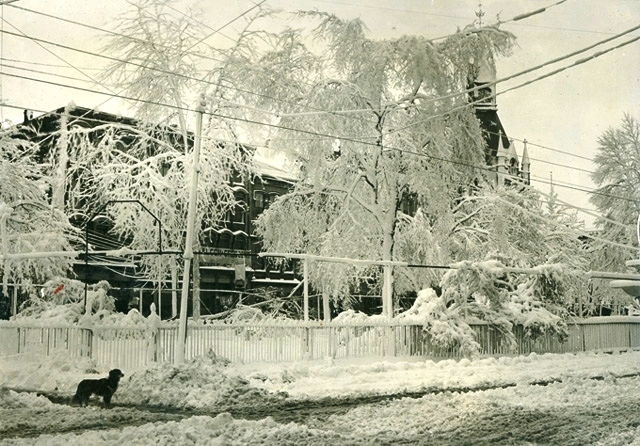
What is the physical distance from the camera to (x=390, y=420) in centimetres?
766

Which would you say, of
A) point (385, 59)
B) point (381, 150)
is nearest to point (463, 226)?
point (381, 150)

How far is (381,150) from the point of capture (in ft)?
42.7

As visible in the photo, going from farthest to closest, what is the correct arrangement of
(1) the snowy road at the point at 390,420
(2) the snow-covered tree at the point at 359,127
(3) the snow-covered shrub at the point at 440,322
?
(3) the snow-covered shrub at the point at 440,322 < (2) the snow-covered tree at the point at 359,127 < (1) the snowy road at the point at 390,420

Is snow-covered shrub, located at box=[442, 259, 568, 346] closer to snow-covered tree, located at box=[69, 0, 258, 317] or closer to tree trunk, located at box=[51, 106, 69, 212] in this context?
snow-covered tree, located at box=[69, 0, 258, 317]

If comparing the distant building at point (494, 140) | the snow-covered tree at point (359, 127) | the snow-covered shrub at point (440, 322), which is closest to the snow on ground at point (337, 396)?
the snow-covered shrub at point (440, 322)

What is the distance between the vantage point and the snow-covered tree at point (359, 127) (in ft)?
38.9

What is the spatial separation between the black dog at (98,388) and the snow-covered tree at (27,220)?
2.58m

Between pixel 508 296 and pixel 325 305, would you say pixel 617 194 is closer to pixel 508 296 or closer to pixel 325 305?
pixel 508 296

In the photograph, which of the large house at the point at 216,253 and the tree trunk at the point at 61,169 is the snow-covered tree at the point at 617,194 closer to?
the large house at the point at 216,253

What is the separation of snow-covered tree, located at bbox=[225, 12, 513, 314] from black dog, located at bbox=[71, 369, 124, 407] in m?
5.07

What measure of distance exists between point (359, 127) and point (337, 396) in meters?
5.05

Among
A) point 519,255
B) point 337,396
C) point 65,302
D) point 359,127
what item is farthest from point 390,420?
point 519,255

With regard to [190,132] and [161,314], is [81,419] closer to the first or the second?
[161,314]

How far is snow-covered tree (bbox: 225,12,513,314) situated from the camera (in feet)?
38.9
